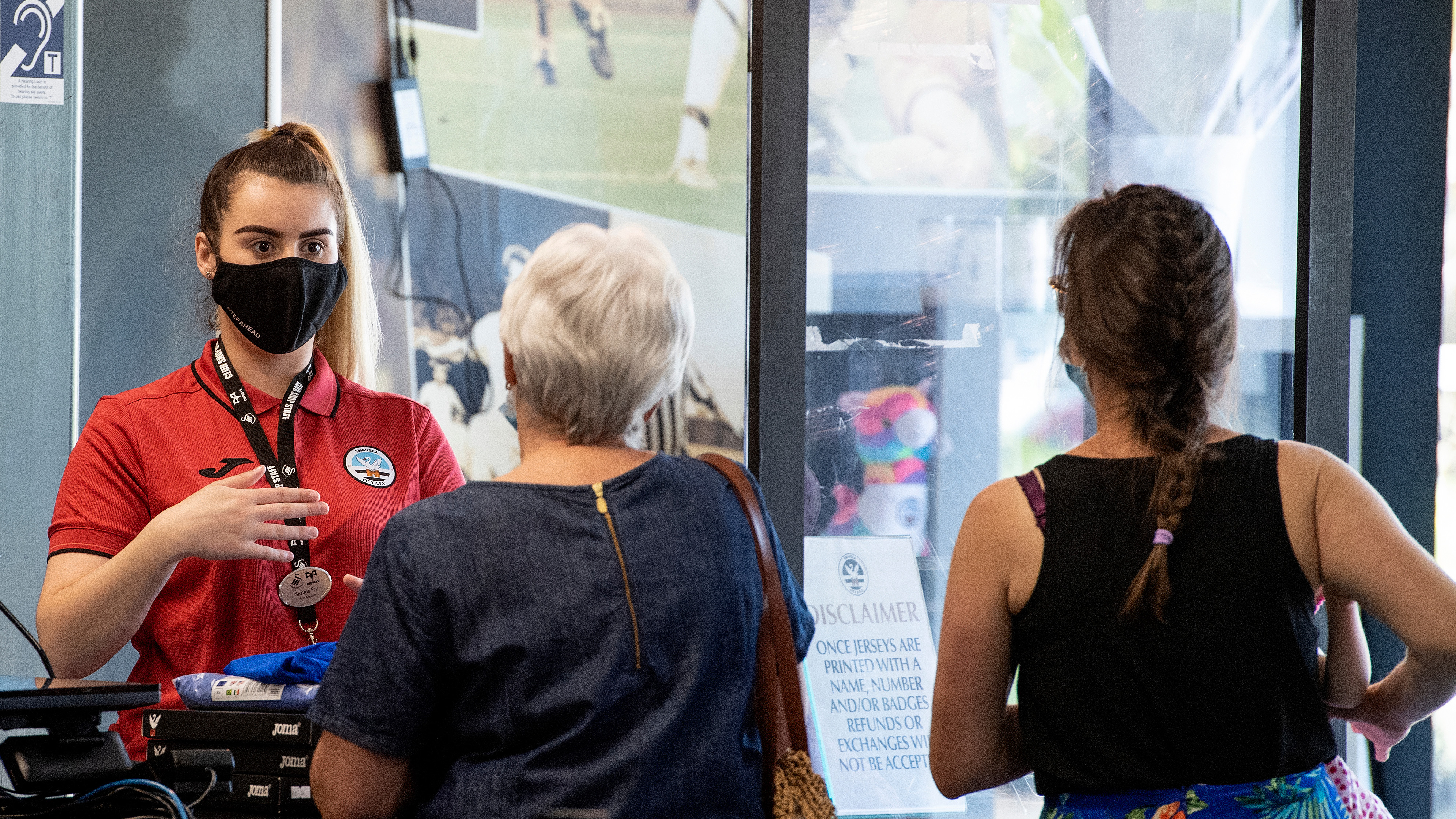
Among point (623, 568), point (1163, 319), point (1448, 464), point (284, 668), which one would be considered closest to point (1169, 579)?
point (1163, 319)

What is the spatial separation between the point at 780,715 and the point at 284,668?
0.59 m

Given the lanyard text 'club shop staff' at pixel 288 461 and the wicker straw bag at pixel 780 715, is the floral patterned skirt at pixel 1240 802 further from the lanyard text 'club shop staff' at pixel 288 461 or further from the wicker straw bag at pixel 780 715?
the lanyard text 'club shop staff' at pixel 288 461

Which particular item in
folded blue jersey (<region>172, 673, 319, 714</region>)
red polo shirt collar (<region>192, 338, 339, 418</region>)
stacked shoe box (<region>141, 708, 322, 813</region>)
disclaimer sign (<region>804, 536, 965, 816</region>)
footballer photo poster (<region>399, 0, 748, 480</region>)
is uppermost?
footballer photo poster (<region>399, 0, 748, 480</region>)

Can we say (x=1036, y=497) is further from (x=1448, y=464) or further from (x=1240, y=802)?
(x=1448, y=464)

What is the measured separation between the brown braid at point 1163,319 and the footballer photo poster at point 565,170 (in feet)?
6.51

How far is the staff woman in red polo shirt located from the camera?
1.47 m

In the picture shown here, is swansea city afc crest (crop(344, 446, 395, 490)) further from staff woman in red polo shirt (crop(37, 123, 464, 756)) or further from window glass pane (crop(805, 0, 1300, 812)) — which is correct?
window glass pane (crop(805, 0, 1300, 812))

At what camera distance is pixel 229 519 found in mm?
1415

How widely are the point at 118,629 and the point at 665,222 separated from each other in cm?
215

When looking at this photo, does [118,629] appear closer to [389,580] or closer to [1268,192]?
[389,580]

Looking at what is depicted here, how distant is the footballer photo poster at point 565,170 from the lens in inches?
128

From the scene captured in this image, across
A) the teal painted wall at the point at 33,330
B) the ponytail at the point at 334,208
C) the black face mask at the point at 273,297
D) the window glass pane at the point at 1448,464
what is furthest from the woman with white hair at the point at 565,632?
the window glass pane at the point at 1448,464

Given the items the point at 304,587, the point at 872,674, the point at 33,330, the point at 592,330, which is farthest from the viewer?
the point at 872,674

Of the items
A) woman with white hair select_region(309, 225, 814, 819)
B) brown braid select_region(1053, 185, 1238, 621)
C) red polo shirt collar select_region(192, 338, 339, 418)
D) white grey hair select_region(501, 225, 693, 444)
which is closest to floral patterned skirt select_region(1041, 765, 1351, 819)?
brown braid select_region(1053, 185, 1238, 621)
